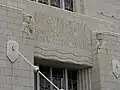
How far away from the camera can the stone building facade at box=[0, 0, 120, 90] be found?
10.7 m

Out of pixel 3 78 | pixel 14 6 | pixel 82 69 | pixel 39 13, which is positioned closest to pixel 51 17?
pixel 39 13

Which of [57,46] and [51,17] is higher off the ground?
[51,17]

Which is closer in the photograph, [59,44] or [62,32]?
[59,44]

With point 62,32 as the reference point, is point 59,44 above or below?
below

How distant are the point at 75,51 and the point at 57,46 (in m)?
0.73

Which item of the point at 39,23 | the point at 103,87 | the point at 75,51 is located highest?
the point at 39,23

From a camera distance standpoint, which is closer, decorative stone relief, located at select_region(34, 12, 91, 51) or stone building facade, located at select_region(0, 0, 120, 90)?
stone building facade, located at select_region(0, 0, 120, 90)

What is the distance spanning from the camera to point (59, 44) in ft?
39.9

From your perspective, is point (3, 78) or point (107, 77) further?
point (107, 77)

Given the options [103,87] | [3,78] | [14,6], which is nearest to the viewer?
[3,78]

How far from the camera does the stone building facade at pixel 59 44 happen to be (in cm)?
1074

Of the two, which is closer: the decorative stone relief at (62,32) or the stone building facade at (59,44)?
the stone building facade at (59,44)

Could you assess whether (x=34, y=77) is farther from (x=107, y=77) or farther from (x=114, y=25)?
(x=114, y=25)

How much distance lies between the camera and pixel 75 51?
12516 millimetres
